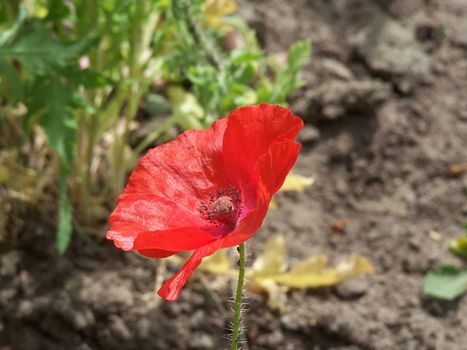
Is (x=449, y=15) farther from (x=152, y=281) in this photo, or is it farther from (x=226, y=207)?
A: (x=226, y=207)

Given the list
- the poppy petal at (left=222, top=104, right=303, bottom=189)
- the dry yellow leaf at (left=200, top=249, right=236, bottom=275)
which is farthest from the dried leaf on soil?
the poppy petal at (left=222, top=104, right=303, bottom=189)

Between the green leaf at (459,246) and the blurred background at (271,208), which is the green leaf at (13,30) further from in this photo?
the green leaf at (459,246)

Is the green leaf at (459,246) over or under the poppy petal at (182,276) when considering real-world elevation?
over

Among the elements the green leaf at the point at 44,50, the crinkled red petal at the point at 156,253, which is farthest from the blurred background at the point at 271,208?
the crinkled red petal at the point at 156,253

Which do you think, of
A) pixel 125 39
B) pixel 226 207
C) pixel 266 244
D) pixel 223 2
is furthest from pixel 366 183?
pixel 226 207

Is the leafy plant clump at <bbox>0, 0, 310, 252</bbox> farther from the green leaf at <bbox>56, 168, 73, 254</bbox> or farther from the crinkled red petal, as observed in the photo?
the crinkled red petal

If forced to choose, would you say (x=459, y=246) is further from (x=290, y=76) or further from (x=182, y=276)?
(x=182, y=276)

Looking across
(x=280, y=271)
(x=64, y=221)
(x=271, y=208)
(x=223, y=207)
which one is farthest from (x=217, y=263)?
(x=223, y=207)
